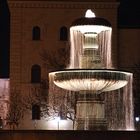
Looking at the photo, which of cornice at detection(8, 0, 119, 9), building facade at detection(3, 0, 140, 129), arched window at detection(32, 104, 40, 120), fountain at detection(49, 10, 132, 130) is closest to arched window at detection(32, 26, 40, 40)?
building facade at detection(3, 0, 140, 129)

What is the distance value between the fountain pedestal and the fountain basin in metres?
0.32

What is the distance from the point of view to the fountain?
2411cm

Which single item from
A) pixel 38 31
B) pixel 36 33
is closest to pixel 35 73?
pixel 36 33

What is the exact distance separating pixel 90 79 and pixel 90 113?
131 cm

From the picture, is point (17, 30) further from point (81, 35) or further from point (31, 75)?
point (81, 35)

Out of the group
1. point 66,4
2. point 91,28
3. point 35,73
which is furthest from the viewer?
point 35,73

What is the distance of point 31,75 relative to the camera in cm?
5312

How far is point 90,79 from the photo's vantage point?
78.8ft

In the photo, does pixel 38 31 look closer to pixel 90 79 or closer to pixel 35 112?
pixel 35 112

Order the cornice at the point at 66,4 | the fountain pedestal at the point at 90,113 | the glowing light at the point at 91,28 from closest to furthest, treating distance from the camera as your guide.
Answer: the fountain pedestal at the point at 90,113
the glowing light at the point at 91,28
the cornice at the point at 66,4

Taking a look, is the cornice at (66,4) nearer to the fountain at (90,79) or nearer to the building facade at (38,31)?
the building facade at (38,31)

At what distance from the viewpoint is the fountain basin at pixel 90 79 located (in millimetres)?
24031

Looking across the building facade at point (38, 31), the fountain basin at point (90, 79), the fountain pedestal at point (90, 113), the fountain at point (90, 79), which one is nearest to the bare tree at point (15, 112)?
the building facade at point (38, 31)

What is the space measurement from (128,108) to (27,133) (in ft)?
65.9
